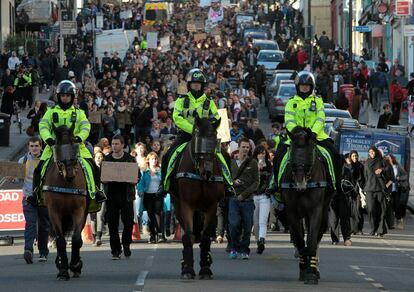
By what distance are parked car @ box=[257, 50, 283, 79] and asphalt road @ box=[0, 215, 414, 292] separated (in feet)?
147

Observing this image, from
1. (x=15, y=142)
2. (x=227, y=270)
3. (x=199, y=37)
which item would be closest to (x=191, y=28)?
(x=199, y=37)

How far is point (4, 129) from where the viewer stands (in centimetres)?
4906

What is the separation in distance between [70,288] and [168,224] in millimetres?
11253

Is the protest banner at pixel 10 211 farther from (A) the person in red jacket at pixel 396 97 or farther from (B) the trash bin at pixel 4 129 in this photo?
(A) the person in red jacket at pixel 396 97

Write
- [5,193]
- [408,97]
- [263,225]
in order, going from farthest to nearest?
[408,97]
[5,193]
[263,225]

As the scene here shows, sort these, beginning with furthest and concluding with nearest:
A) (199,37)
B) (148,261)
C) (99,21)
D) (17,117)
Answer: (99,21) < (199,37) < (17,117) < (148,261)

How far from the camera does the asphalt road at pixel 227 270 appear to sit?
20141 millimetres

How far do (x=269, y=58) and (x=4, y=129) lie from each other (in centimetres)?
2846

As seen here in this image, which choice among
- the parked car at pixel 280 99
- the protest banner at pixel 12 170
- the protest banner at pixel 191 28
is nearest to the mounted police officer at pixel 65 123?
the protest banner at pixel 12 170

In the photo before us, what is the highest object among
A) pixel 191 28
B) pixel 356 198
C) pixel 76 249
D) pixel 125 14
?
pixel 125 14

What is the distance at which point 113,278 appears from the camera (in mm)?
21281

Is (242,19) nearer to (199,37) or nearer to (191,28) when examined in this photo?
(191,28)

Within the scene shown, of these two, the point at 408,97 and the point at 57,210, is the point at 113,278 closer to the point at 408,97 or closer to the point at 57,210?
the point at 57,210

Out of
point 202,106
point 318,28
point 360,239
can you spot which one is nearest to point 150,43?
point 318,28
